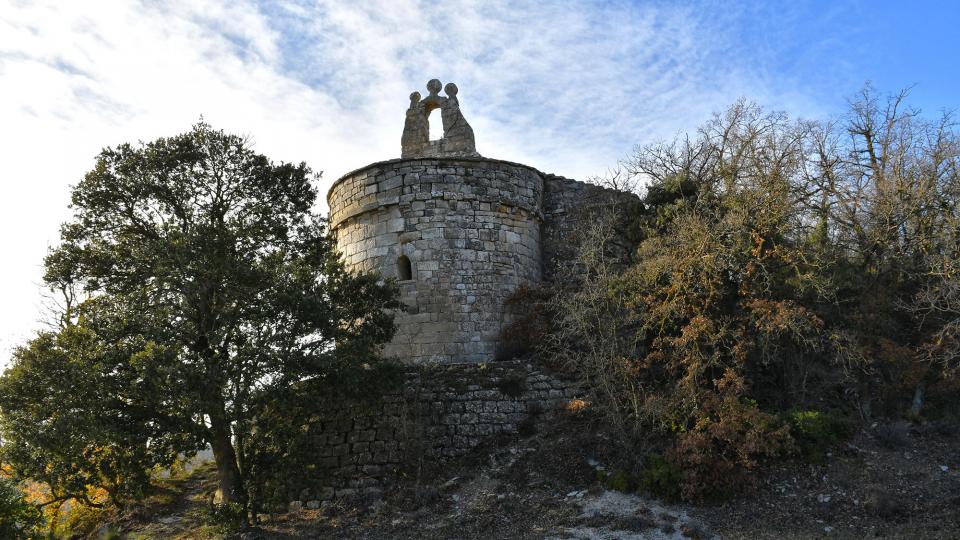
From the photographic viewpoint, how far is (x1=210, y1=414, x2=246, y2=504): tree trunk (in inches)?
467

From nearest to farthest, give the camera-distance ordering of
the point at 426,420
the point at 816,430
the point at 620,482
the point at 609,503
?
the point at 609,503
the point at 620,482
the point at 816,430
the point at 426,420

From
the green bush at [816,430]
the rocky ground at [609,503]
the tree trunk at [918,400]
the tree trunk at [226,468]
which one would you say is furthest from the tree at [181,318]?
the tree trunk at [918,400]

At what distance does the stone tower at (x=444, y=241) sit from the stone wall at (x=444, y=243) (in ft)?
0.07

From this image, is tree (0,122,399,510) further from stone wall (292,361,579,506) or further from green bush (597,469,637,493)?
green bush (597,469,637,493)

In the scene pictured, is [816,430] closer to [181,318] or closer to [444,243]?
[444,243]

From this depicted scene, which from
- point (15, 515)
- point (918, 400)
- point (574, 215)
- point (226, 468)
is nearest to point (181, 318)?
point (226, 468)

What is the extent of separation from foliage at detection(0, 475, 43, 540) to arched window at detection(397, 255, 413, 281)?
754 cm

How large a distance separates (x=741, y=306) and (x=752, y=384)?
147 cm

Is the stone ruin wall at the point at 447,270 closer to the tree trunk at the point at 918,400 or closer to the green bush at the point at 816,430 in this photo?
the green bush at the point at 816,430

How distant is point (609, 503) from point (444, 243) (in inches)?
248

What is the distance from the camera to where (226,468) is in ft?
39.3

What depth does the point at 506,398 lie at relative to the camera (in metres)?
13.4

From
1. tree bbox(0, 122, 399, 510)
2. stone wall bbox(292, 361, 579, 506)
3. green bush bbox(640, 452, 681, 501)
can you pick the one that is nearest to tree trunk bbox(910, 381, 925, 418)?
green bush bbox(640, 452, 681, 501)

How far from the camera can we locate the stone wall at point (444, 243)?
1451cm
